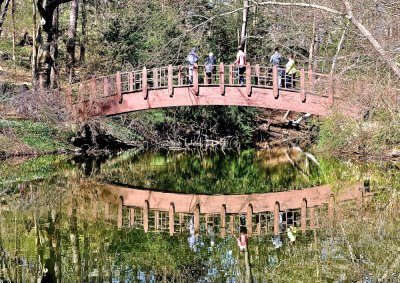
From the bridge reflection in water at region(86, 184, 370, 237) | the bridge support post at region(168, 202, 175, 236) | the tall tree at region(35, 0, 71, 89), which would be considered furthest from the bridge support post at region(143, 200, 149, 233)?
the tall tree at region(35, 0, 71, 89)

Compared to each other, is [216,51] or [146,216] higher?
[216,51]

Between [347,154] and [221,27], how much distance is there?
9397 mm

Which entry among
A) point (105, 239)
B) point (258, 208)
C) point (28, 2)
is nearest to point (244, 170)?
point (258, 208)

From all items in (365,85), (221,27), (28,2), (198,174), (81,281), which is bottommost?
(81,281)

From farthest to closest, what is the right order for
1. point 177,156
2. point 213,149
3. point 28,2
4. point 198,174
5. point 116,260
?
point 28,2, point 213,149, point 177,156, point 198,174, point 116,260

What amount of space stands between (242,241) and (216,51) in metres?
17.0

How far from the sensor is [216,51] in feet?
89.8

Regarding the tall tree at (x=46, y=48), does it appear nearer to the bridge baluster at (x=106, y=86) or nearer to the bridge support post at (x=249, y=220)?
the bridge baluster at (x=106, y=86)

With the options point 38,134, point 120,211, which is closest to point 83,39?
point 38,134

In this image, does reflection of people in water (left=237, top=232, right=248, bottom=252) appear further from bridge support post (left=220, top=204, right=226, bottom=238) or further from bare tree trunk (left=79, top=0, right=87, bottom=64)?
bare tree trunk (left=79, top=0, right=87, bottom=64)

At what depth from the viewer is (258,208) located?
46.9 feet

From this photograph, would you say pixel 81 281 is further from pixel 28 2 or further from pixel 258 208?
pixel 28 2

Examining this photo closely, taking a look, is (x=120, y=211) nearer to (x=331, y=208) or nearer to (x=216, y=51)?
(x=331, y=208)

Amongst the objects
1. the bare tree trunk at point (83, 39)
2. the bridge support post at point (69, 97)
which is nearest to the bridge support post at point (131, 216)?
the bridge support post at point (69, 97)
